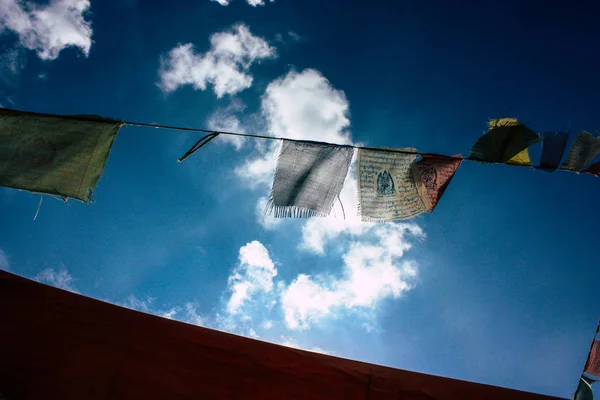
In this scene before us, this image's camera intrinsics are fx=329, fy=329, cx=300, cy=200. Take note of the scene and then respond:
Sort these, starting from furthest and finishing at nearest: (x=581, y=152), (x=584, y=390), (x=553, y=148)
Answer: (x=584, y=390) < (x=581, y=152) < (x=553, y=148)

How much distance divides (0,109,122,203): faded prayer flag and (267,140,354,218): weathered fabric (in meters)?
1.95

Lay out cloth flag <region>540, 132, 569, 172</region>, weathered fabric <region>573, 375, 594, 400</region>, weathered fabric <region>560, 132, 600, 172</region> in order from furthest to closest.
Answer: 1. weathered fabric <region>573, 375, 594, 400</region>
2. weathered fabric <region>560, 132, 600, 172</region>
3. cloth flag <region>540, 132, 569, 172</region>

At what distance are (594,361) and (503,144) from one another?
10.5ft

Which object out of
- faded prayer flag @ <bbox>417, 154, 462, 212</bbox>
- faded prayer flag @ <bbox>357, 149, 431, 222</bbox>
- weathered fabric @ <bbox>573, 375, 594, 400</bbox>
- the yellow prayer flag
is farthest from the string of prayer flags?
weathered fabric @ <bbox>573, 375, 594, 400</bbox>

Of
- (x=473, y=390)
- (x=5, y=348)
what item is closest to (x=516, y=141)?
(x=473, y=390)

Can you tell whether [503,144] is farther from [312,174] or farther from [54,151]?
[54,151]

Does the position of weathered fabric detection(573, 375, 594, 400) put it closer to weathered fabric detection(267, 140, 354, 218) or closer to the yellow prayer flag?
the yellow prayer flag

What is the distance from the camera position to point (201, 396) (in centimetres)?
204

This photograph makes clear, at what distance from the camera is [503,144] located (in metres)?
3.64

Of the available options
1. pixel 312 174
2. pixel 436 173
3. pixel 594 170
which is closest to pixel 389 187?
pixel 436 173

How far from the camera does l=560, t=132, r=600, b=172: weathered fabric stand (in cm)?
364

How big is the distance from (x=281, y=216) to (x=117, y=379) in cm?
209

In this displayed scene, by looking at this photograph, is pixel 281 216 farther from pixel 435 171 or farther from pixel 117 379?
pixel 117 379

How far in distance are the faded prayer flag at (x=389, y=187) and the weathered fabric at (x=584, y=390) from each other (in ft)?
10.5
